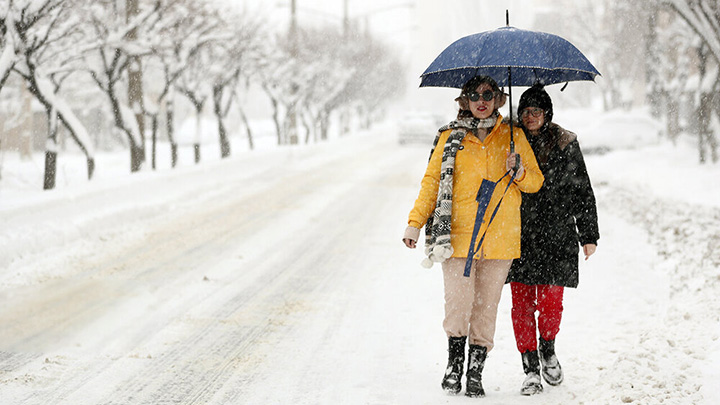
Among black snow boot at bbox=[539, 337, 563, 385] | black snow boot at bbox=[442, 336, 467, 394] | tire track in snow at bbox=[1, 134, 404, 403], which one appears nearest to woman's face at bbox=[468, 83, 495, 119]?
black snow boot at bbox=[442, 336, 467, 394]

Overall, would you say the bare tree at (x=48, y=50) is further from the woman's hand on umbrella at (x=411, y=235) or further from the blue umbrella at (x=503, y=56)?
the woman's hand on umbrella at (x=411, y=235)

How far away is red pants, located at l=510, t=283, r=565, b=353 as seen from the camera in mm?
4223

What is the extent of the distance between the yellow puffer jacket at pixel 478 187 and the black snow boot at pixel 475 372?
22.1 inches

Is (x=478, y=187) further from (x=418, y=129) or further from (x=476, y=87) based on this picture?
(x=418, y=129)

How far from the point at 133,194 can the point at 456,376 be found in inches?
379

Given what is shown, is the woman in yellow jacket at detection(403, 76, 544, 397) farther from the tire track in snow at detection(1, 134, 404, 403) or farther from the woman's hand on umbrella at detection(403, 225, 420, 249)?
the tire track in snow at detection(1, 134, 404, 403)

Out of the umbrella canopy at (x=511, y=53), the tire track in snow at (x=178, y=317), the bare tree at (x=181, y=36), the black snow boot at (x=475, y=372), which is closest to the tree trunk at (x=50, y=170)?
the bare tree at (x=181, y=36)

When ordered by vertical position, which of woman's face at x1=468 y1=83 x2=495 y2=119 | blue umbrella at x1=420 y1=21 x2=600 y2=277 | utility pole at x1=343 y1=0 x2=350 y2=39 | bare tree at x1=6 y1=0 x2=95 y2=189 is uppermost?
utility pole at x1=343 y1=0 x2=350 y2=39

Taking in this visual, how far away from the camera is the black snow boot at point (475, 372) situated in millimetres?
4086

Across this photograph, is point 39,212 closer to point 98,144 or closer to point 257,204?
point 257,204

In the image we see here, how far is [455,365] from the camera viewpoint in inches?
162

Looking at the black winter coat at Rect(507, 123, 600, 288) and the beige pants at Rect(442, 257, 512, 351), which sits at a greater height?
the black winter coat at Rect(507, 123, 600, 288)

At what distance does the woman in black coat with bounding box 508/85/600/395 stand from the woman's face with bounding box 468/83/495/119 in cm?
32

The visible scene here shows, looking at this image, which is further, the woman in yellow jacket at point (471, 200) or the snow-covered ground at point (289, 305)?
the snow-covered ground at point (289, 305)
